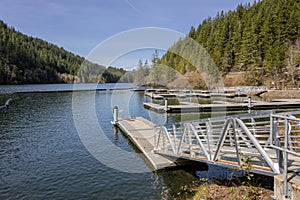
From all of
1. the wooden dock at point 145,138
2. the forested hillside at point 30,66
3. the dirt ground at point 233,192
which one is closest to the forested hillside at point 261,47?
the wooden dock at point 145,138

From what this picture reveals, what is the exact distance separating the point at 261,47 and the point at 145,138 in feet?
168

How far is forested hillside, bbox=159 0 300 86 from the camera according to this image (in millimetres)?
44062

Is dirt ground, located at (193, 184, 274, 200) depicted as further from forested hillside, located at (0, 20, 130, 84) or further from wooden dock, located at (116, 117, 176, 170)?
forested hillside, located at (0, 20, 130, 84)

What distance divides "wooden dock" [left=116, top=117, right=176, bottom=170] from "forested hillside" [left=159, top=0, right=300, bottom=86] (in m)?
35.1

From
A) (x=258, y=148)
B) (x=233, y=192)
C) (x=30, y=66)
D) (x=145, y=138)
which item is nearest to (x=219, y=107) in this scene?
(x=145, y=138)

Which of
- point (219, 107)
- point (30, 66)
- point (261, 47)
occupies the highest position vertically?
point (30, 66)

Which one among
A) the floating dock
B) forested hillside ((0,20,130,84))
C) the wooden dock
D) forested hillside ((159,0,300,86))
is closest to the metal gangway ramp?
the wooden dock

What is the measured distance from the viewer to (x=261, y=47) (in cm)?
5428

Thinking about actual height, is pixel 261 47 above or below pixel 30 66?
below

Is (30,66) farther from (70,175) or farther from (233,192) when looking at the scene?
(233,192)

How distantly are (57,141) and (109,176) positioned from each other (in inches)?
257

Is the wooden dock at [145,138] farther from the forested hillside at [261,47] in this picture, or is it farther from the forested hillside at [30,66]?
the forested hillside at [30,66]

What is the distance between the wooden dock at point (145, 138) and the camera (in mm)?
8727

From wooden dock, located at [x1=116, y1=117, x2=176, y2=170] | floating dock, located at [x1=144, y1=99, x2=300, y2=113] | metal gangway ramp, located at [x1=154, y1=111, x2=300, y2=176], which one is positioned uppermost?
metal gangway ramp, located at [x1=154, y1=111, x2=300, y2=176]
